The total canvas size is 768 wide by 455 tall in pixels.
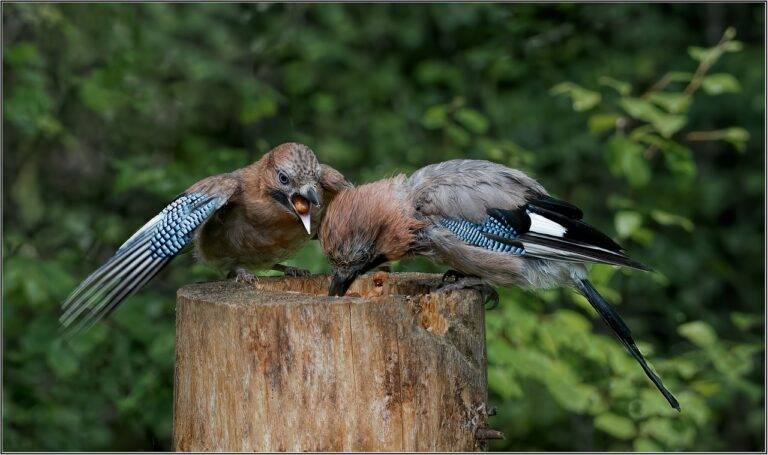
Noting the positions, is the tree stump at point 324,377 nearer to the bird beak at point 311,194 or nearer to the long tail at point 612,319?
the long tail at point 612,319

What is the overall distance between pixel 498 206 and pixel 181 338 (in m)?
1.61

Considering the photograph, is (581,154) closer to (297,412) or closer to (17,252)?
(17,252)

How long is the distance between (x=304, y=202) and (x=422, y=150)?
6.78 feet

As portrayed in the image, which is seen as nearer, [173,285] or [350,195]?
[350,195]

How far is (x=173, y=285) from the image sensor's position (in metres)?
7.00

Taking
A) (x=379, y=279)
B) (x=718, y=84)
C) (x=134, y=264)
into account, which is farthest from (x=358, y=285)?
(x=718, y=84)

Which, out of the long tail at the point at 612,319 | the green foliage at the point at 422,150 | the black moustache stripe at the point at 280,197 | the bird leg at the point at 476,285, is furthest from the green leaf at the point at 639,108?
the black moustache stripe at the point at 280,197

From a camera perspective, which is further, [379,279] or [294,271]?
[294,271]

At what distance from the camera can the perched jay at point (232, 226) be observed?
→ 14.3 feet

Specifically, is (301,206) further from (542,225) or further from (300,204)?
(542,225)

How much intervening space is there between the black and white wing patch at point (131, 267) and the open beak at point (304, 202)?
1.67ft

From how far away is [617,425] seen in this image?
5.66 metres

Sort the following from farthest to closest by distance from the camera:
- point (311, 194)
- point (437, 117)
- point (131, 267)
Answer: point (437, 117) < point (311, 194) < point (131, 267)

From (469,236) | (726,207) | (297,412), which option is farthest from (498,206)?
(726,207)
